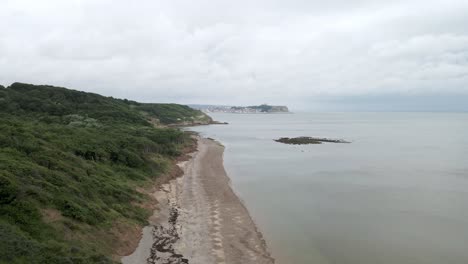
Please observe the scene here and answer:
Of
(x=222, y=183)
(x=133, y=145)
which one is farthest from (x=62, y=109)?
(x=222, y=183)

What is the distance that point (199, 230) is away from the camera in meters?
22.4

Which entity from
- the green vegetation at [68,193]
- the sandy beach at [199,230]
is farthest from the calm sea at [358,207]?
the green vegetation at [68,193]

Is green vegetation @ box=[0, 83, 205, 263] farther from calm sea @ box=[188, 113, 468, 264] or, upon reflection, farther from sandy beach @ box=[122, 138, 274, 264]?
calm sea @ box=[188, 113, 468, 264]

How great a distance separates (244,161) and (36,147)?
35.5 m

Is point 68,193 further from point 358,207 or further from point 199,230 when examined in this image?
point 358,207

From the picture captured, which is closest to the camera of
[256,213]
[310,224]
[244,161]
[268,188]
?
[310,224]

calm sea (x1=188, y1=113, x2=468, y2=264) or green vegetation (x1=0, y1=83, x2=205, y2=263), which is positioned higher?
green vegetation (x1=0, y1=83, x2=205, y2=263)

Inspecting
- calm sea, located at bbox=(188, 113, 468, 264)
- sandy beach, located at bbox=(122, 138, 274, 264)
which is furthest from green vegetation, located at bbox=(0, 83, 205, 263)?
calm sea, located at bbox=(188, 113, 468, 264)

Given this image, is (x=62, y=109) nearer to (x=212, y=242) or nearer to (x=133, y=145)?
(x=133, y=145)

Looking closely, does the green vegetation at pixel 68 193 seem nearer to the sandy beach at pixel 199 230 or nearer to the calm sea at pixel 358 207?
the sandy beach at pixel 199 230

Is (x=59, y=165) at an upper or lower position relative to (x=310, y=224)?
upper

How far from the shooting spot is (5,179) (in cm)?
1694

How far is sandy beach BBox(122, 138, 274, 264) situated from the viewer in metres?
18.5

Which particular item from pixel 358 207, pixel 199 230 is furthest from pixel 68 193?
pixel 358 207
